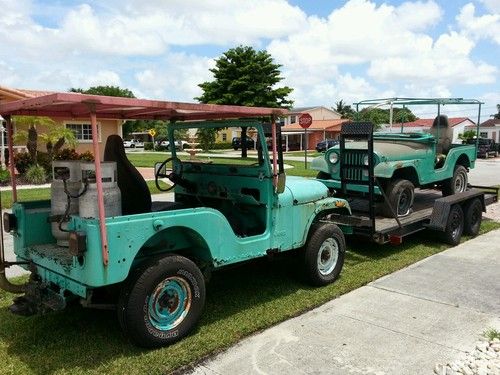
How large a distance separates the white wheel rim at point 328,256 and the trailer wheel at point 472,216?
367 centimetres

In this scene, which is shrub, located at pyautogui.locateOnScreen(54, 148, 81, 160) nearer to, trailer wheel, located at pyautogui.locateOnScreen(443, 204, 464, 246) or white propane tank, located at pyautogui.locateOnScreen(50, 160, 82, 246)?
trailer wheel, located at pyautogui.locateOnScreen(443, 204, 464, 246)

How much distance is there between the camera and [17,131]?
742 inches

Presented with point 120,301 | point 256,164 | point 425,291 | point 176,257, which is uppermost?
point 256,164

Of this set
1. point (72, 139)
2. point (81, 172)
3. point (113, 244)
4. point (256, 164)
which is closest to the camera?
point (113, 244)

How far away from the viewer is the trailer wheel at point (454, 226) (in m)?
7.84

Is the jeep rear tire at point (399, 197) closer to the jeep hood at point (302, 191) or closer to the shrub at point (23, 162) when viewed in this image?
the jeep hood at point (302, 191)

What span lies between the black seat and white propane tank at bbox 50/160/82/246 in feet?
1.28

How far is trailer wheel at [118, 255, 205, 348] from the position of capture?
3.91m

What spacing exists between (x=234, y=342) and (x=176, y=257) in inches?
36.1

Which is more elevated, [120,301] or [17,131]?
[17,131]

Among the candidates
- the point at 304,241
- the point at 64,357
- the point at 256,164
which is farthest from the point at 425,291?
the point at 64,357

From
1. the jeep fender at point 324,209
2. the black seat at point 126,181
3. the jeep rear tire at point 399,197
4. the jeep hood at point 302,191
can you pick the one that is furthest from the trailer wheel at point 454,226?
the black seat at point 126,181

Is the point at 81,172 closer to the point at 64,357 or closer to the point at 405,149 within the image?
the point at 64,357

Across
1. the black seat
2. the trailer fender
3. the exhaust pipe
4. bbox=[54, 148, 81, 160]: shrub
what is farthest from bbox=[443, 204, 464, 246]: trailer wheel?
bbox=[54, 148, 81, 160]: shrub
